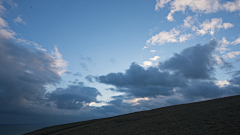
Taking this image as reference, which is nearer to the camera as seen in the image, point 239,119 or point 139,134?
point 239,119

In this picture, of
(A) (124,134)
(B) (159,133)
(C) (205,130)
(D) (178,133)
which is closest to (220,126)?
(C) (205,130)

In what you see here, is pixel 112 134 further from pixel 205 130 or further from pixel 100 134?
pixel 205 130

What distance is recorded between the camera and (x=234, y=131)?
1805 centimetres

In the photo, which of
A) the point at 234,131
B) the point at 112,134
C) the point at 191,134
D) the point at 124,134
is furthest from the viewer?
the point at 112,134

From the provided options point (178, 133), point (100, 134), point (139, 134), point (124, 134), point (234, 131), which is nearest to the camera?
point (234, 131)

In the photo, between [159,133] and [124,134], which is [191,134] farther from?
[124,134]

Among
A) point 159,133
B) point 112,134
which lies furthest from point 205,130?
point 112,134

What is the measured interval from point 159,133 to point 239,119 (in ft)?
46.1

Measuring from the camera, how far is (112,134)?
28828mm

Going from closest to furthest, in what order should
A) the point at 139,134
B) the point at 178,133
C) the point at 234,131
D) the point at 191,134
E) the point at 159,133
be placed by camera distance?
the point at 234,131 → the point at 191,134 → the point at 178,133 → the point at 159,133 → the point at 139,134

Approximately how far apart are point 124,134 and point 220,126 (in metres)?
16.8

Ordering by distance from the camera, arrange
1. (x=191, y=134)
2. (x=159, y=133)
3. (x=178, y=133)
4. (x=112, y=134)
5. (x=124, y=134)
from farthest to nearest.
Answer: (x=112, y=134), (x=124, y=134), (x=159, y=133), (x=178, y=133), (x=191, y=134)

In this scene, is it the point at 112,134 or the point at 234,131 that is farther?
the point at 112,134

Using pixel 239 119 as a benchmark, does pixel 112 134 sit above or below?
below
